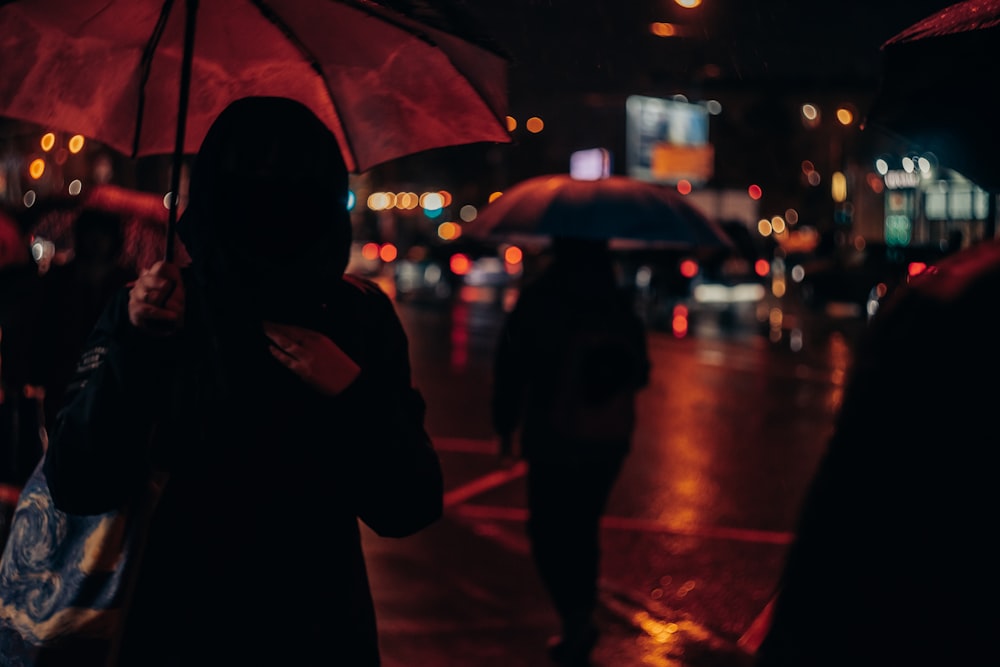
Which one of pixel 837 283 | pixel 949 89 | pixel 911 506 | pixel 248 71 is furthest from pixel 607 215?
pixel 837 283

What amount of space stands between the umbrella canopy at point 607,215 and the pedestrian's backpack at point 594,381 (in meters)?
0.47

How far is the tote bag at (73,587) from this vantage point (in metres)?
2.00

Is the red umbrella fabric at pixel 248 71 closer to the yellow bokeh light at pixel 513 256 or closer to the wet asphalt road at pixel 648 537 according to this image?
the wet asphalt road at pixel 648 537

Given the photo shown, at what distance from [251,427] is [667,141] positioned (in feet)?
208

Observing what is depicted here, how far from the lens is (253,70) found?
293 centimetres

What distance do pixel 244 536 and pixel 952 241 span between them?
3.63m

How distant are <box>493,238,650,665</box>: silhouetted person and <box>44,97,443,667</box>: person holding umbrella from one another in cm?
270

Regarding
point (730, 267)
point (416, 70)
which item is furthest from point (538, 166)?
point (416, 70)

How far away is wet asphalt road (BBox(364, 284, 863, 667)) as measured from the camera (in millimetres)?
5332

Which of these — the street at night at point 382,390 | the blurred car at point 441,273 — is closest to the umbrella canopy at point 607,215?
the street at night at point 382,390

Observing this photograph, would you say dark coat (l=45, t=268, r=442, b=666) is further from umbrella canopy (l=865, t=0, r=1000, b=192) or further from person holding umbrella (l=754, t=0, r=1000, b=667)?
umbrella canopy (l=865, t=0, r=1000, b=192)

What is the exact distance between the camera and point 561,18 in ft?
15.9

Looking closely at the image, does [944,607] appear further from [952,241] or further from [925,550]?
[952,241]

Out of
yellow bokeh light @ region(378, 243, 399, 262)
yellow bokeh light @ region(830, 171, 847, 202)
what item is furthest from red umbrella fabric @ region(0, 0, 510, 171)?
yellow bokeh light @ region(830, 171, 847, 202)
